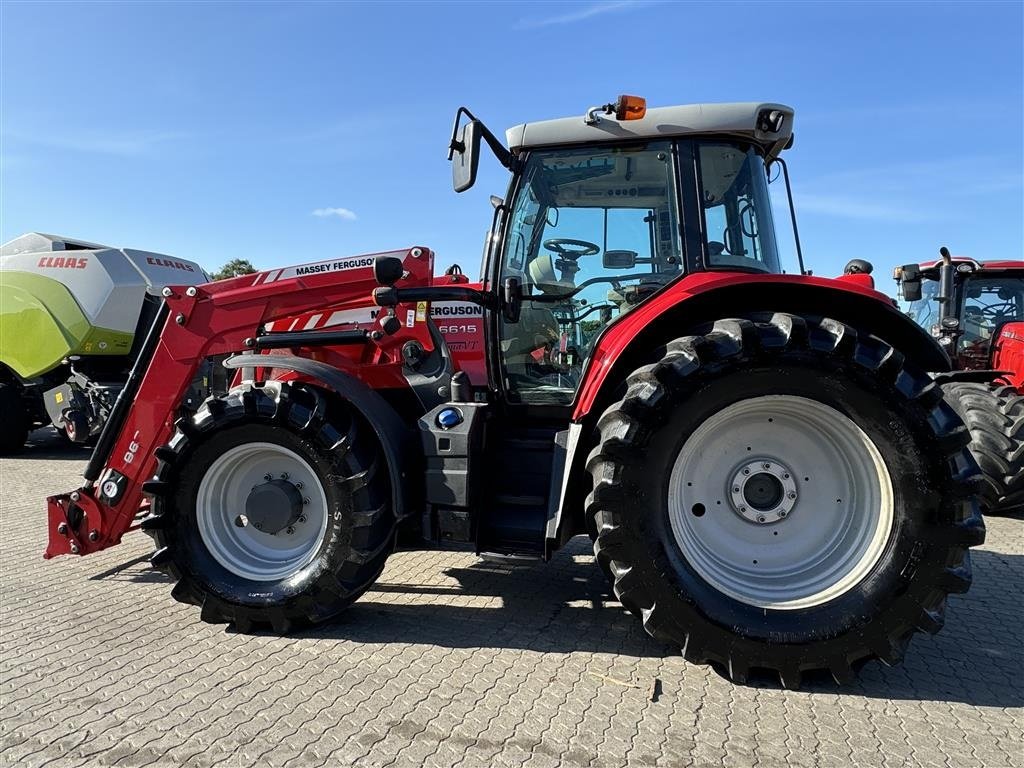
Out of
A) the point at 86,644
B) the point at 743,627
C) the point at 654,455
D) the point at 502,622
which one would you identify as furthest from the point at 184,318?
the point at 743,627

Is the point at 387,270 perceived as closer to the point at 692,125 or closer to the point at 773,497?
the point at 692,125

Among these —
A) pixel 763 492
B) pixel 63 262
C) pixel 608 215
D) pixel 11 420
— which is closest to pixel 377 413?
pixel 608 215

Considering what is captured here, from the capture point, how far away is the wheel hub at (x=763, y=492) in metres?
3.02

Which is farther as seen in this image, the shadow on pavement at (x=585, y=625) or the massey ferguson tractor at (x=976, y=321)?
the massey ferguson tractor at (x=976, y=321)

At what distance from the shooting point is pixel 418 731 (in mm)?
2467


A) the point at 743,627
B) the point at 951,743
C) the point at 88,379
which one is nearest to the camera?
the point at 951,743

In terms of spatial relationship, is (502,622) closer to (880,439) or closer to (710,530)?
(710,530)

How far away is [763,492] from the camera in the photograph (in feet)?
9.94

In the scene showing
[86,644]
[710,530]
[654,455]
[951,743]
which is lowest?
[951,743]

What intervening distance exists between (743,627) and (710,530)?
453mm

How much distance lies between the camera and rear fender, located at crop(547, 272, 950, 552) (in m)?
2.96

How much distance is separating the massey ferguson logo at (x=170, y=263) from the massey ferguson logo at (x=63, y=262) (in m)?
0.82

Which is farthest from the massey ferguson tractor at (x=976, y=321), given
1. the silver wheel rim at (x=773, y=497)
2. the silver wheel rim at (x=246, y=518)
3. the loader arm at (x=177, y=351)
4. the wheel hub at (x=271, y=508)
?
the wheel hub at (x=271, y=508)

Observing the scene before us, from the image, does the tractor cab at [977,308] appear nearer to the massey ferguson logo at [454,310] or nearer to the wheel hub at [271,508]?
the massey ferguson logo at [454,310]
